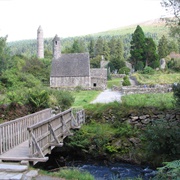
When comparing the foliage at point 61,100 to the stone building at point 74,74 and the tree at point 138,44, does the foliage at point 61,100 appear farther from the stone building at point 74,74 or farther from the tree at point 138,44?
the tree at point 138,44

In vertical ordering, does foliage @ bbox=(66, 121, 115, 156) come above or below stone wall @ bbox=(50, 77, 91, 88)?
below

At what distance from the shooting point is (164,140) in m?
11.5

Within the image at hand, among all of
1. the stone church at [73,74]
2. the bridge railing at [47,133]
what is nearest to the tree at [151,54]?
the stone church at [73,74]

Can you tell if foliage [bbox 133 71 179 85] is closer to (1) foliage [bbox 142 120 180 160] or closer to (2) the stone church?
(2) the stone church

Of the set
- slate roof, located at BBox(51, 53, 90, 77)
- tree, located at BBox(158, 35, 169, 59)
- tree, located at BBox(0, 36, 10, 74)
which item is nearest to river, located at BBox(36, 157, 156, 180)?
tree, located at BBox(0, 36, 10, 74)

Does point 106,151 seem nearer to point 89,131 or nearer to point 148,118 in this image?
point 89,131

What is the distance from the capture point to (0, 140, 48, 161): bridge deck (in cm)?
816

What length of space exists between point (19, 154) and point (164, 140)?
609cm

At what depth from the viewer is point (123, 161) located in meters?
13.4

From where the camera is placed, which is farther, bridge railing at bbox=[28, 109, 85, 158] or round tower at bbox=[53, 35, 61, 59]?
round tower at bbox=[53, 35, 61, 59]

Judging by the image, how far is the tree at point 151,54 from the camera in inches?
2386

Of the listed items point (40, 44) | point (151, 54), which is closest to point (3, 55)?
point (151, 54)

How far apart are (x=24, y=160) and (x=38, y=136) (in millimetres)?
1192

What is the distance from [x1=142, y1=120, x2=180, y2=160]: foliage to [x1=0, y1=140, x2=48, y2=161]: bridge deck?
17.8 ft
